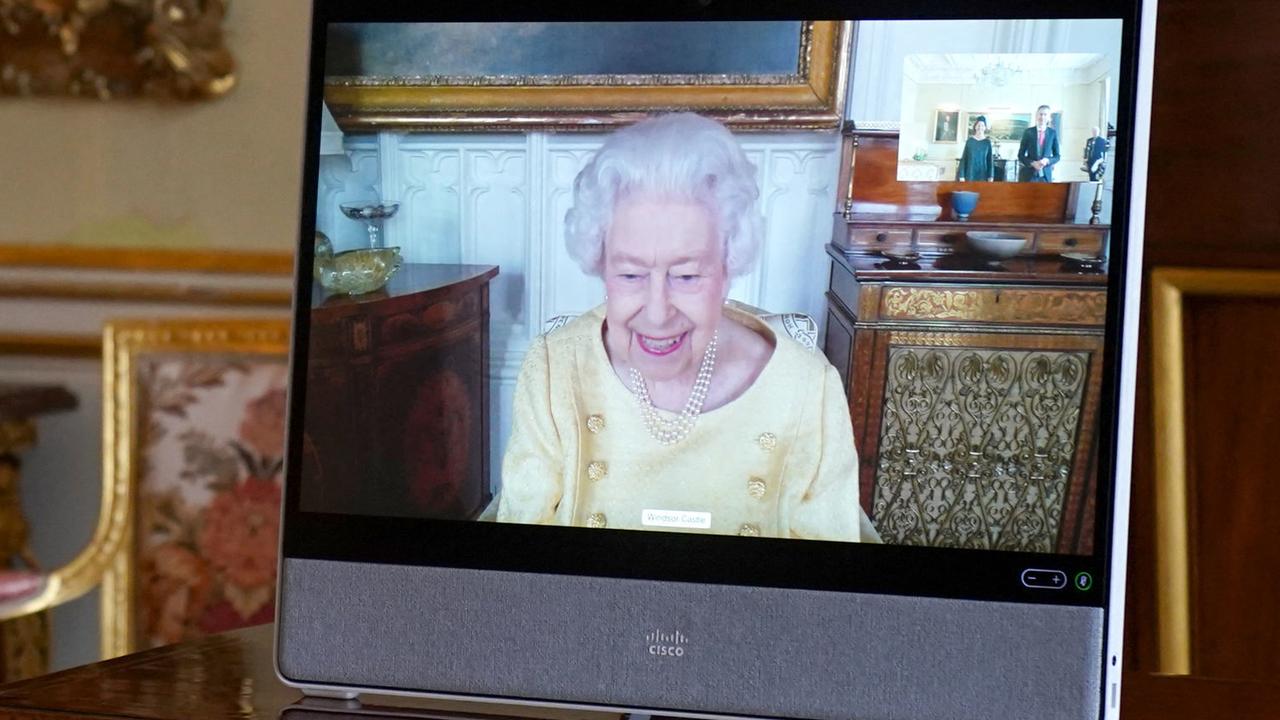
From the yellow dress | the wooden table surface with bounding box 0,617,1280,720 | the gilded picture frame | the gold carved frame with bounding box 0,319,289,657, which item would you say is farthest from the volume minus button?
the gilded picture frame

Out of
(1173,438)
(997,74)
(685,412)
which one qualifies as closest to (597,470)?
(685,412)

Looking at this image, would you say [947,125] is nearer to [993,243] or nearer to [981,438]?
[993,243]

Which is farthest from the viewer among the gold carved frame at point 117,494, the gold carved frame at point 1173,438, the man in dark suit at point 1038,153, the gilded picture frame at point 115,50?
the gilded picture frame at point 115,50

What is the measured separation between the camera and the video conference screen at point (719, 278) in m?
0.73

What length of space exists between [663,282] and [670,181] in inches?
3.1

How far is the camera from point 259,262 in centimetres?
162

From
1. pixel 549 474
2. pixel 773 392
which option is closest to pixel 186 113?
pixel 549 474

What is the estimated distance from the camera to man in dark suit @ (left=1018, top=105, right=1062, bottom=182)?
0.72 metres

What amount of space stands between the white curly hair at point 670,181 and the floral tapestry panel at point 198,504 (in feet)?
2.68

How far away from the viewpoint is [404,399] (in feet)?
2.62

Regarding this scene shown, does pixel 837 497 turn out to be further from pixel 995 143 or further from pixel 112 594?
pixel 112 594

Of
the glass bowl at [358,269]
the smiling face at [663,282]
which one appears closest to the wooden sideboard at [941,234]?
the smiling face at [663,282]

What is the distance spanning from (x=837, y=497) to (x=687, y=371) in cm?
15

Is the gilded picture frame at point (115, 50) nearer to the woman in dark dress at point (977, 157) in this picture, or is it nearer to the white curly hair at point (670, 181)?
the white curly hair at point (670, 181)
